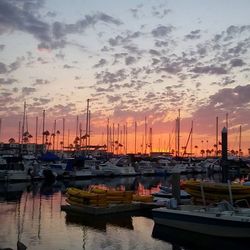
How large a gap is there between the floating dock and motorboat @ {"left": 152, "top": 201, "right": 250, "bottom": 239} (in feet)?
15.4

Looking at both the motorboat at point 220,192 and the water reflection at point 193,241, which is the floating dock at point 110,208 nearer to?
the motorboat at point 220,192

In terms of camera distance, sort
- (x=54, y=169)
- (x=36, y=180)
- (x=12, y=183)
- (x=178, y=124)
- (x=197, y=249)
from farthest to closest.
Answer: (x=178, y=124)
(x=54, y=169)
(x=36, y=180)
(x=12, y=183)
(x=197, y=249)

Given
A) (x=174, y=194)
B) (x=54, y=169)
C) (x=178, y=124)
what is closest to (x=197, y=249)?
(x=174, y=194)

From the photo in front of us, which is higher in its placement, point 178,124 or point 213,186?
point 178,124

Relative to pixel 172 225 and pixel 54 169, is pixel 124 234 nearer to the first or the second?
pixel 172 225

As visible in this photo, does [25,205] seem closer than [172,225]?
No

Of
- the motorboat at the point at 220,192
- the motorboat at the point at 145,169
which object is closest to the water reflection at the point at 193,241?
the motorboat at the point at 220,192

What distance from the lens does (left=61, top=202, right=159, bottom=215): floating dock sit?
27.4 metres

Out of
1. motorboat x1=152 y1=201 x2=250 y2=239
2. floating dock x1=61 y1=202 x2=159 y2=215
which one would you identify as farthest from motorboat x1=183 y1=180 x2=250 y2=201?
motorboat x1=152 y1=201 x2=250 y2=239

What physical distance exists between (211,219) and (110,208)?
8.23 m

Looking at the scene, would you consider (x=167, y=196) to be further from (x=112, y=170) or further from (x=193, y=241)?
(x=112, y=170)

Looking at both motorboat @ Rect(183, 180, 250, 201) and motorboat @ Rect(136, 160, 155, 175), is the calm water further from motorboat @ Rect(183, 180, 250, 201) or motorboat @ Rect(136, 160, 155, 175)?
motorboat @ Rect(136, 160, 155, 175)

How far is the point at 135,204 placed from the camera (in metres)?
29.3

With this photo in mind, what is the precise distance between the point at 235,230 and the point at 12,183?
38.5 meters
